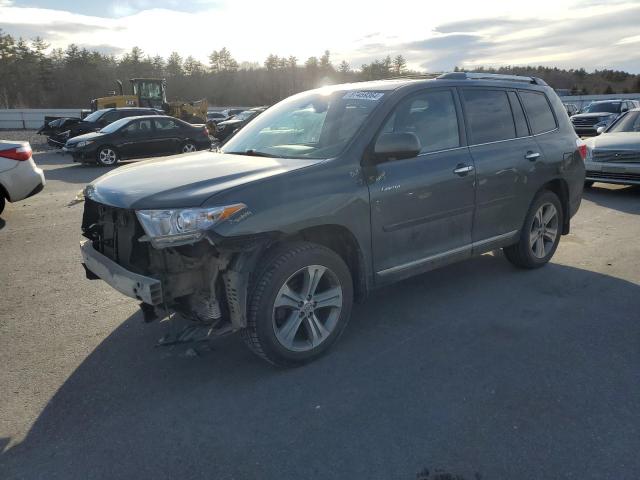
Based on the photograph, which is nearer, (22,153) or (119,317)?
(119,317)

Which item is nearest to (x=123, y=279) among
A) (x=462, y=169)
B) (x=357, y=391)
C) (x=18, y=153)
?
(x=357, y=391)

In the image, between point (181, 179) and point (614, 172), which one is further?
point (614, 172)

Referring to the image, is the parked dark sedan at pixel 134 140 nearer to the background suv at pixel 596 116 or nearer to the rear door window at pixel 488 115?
the rear door window at pixel 488 115

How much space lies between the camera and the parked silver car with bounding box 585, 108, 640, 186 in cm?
961

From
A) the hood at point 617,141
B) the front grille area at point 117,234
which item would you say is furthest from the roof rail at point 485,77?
the hood at point 617,141

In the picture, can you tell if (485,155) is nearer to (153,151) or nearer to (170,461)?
(170,461)

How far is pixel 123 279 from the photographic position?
325 centimetres

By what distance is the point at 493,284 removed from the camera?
5125mm

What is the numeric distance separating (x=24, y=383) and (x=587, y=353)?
12.7ft

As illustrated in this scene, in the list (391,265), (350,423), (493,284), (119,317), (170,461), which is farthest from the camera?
(493,284)

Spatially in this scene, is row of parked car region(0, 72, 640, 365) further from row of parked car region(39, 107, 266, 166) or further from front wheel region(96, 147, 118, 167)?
front wheel region(96, 147, 118, 167)

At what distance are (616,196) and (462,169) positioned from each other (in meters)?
7.10

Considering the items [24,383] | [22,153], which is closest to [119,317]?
[24,383]

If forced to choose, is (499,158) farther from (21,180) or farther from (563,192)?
(21,180)
